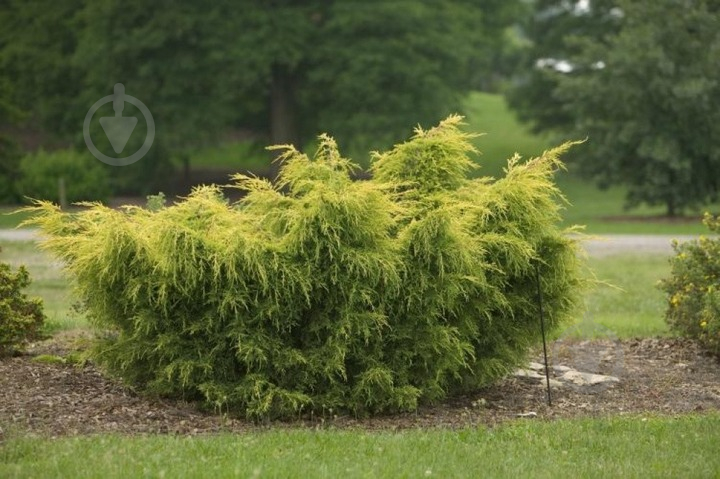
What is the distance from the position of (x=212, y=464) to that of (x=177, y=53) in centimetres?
2960

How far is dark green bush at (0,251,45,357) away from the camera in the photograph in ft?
28.4

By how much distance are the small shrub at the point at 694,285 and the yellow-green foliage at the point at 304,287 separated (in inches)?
98.6

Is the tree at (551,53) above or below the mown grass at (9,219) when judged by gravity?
above

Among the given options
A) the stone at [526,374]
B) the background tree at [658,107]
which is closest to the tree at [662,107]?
the background tree at [658,107]

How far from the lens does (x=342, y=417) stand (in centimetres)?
758

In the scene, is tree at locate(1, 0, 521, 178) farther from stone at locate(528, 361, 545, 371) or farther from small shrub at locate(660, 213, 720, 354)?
stone at locate(528, 361, 545, 371)

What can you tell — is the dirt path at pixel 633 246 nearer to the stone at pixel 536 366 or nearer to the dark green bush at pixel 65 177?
the stone at pixel 536 366

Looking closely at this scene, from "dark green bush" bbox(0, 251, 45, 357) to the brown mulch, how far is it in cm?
16

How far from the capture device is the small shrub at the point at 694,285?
9.85 meters

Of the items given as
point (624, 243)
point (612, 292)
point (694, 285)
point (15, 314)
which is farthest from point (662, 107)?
point (15, 314)

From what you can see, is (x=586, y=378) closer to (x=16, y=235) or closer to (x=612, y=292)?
(x=612, y=292)

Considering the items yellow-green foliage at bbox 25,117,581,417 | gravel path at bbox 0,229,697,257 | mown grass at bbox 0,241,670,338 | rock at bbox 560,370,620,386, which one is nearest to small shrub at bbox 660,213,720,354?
mown grass at bbox 0,241,670,338

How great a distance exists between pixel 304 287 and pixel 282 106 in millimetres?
30754

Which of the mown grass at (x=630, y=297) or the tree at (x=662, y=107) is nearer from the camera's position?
the mown grass at (x=630, y=297)
